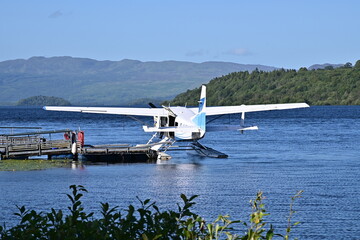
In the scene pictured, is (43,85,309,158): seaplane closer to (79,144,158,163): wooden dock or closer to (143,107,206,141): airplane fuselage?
(143,107,206,141): airplane fuselage

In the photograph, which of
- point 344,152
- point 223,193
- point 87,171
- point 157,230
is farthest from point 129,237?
point 344,152

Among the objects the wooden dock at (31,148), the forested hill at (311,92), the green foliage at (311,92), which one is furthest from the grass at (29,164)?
the green foliage at (311,92)

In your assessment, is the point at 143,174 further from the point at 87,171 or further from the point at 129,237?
the point at 129,237

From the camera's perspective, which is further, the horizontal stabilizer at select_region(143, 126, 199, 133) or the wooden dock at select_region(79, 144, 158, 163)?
the wooden dock at select_region(79, 144, 158, 163)

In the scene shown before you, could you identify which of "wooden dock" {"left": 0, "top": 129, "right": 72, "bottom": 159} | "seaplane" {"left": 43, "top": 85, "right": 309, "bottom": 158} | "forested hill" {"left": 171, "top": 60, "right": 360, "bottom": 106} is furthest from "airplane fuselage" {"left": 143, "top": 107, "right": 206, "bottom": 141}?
"forested hill" {"left": 171, "top": 60, "right": 360, "bottom": 106}

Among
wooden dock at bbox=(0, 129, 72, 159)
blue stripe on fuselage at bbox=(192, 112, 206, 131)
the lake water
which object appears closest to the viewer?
the lake water

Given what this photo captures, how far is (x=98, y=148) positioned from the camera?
29.8 meters

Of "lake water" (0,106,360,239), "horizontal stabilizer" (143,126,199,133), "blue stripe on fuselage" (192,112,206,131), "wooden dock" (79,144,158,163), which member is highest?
"blue stripe on fuselage" (192,112,206,131)

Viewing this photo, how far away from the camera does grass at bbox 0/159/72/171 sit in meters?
26.1

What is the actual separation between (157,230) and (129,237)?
240mm

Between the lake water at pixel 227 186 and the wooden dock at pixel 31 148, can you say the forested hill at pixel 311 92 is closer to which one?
the wooden dock at pixel 31 148

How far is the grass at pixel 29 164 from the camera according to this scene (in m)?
26.1

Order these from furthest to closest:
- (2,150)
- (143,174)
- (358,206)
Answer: (2,150)
(143,174)
(358,206)

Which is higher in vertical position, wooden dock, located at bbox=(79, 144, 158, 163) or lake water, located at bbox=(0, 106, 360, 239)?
wooden dock, located at bbox=(79, 144, 158, 163)
